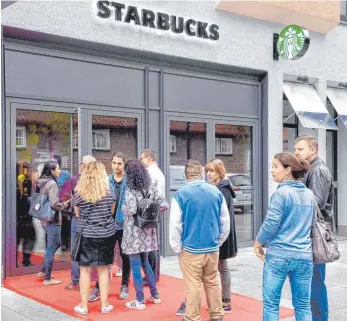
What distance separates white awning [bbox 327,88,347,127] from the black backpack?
7.23 metres

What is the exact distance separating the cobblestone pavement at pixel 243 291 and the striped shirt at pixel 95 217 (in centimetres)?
95

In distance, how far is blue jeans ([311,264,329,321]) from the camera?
Answer: 4816mm

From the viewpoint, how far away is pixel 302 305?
4328 millimetres

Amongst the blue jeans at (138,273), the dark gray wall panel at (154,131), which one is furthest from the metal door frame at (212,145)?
the blue jeans at (138,273)

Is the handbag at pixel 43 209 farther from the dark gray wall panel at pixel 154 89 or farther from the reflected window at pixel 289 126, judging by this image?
the reflected window at pixel 289 126

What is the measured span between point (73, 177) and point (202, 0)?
12.9 feet

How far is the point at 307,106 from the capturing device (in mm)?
11055

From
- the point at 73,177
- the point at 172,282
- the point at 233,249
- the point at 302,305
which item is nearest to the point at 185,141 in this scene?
the point at 73,177

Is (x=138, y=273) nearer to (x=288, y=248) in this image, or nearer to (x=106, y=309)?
(x=106, y=309)

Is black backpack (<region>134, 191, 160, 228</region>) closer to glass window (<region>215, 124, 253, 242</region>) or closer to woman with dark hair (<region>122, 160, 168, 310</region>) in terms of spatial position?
woman with dark hair (<region>122, 160, 168, 310</region>)

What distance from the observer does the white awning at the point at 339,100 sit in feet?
39.1

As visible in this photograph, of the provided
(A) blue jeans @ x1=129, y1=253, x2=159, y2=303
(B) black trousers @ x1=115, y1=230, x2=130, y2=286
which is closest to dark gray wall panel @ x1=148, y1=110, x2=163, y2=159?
(B) black trousers @ x1=115, y1=230, x2=130, y2=286

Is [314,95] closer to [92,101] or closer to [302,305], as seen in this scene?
[92,101]

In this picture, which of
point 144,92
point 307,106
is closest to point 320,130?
point 307,106
